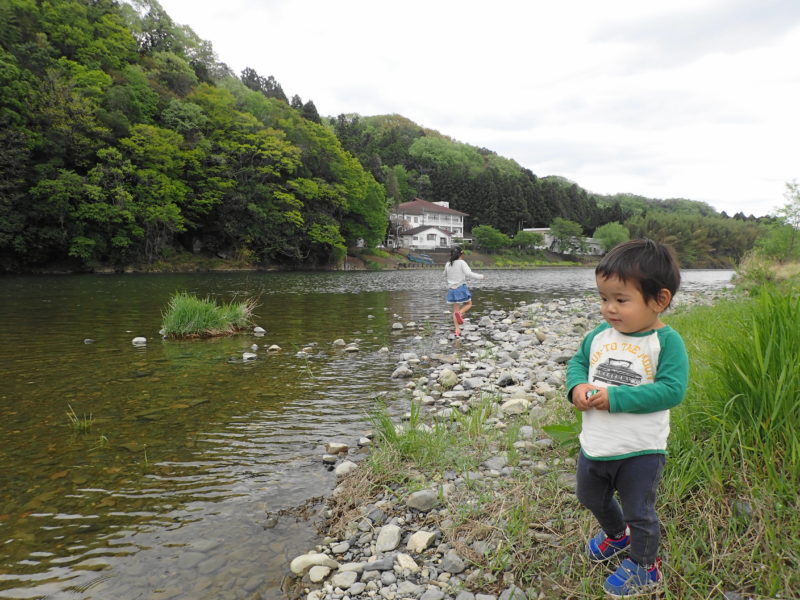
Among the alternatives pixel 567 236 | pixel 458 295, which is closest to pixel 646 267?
pixel 458 295

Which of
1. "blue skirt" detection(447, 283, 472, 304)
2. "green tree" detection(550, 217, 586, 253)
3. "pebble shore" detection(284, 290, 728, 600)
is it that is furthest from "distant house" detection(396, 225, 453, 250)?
"pebble shore" detection(284, 290, 728, 600)

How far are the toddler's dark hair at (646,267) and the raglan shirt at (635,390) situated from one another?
9.1 inches

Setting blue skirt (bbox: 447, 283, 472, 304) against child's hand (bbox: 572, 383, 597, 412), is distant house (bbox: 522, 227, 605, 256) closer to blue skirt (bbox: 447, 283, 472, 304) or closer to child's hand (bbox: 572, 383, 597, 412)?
blue skirt (bbox: 447, 283, 472, 304)

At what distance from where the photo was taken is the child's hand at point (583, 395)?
210 cm

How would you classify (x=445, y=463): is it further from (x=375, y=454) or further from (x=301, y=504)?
(x=301, y=504)

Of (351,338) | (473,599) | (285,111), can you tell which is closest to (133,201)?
(285,111)

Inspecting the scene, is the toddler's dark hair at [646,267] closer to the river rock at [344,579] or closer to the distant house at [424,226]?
the river rock at [344,579]

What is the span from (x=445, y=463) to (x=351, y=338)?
23.7ft

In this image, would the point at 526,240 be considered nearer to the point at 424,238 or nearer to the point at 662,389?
the point at 424,238

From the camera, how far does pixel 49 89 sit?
34.2 meters

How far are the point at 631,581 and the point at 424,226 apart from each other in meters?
90.1

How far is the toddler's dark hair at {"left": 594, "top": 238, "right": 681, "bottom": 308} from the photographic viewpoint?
1.98 m

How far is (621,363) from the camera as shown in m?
2.15

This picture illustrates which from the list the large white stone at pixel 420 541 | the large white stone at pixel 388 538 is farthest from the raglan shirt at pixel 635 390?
the large white stone at pixel 388 538
